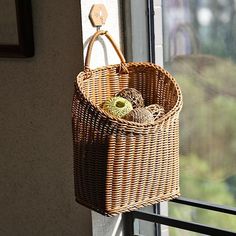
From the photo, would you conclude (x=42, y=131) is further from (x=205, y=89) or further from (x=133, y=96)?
(x=205, y=89)

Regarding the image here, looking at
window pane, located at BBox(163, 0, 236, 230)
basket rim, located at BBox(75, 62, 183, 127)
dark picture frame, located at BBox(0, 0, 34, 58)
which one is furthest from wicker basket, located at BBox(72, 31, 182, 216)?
dark picture frame, located at BBox(0, 0, 34, 58)

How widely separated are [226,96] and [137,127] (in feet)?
0.98

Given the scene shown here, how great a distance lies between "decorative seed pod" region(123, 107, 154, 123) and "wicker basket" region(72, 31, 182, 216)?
0.09 feet

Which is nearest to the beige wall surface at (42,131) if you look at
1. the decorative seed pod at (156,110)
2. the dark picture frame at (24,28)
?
the dark picture frame at (24,28)

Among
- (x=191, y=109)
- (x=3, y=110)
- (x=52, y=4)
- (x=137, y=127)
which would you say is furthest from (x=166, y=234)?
(x=52, y=4)

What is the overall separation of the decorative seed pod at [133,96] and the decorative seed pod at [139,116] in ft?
0.25

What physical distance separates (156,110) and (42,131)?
16.1 inches

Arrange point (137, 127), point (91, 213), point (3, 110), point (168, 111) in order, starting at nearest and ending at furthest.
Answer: point (137, 127) < point (168, 111) < point (91, 213) < point (3, 110)

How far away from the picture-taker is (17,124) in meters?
1.57

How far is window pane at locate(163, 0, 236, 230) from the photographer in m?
1.30

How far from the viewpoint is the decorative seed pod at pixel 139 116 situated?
3.90 ft

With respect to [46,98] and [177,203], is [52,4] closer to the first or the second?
[46,98]

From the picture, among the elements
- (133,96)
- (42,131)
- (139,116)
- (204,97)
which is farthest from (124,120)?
(42,131)

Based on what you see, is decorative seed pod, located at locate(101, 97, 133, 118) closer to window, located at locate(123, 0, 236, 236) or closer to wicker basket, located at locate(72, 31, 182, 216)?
wicker basket, located at locate(72, 31, 182, 216)
